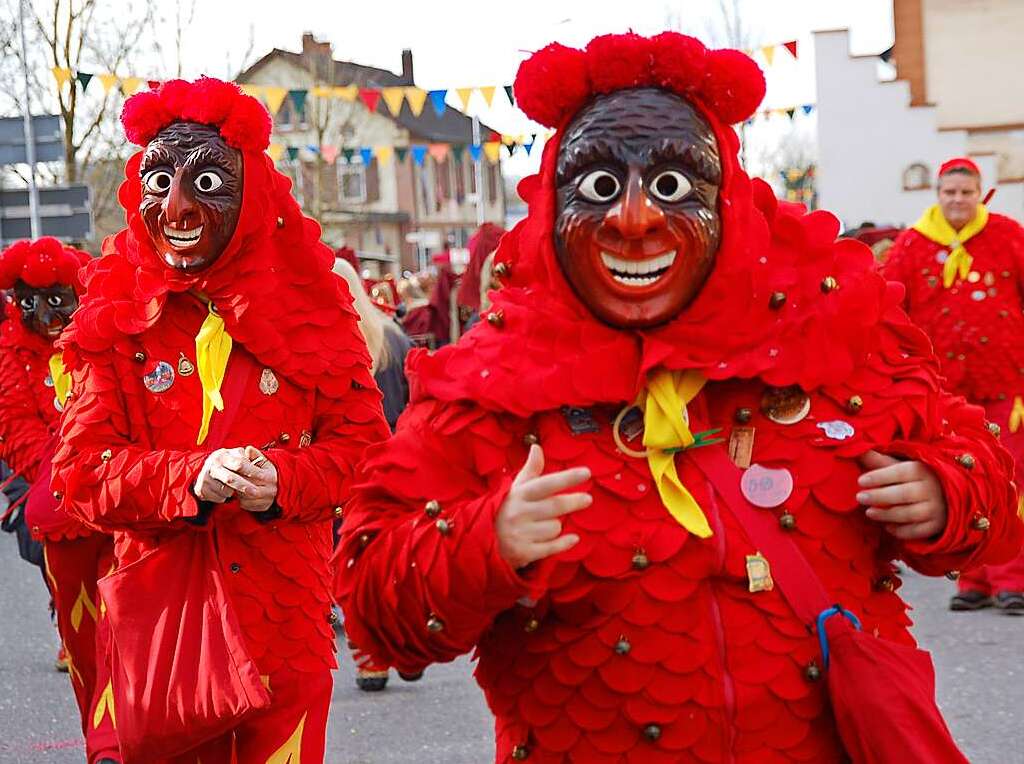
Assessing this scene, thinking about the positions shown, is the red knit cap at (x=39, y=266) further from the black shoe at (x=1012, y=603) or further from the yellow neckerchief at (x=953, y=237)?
the black shoe at (x=1012, y=603)

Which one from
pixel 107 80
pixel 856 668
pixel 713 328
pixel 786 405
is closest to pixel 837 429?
pixel 786 405

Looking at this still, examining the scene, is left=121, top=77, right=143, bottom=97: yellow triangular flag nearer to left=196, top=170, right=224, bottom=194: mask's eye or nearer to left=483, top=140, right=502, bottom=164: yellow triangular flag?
left=483, top=140, right=502, bottom=164: yellow triangular flag

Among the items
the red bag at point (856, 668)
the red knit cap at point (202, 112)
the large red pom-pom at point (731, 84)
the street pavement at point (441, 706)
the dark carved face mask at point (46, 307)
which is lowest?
the street pavement at point (441, 706)

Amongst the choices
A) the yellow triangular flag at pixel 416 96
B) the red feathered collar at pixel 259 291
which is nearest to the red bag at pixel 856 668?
the red feathered collar at pixel 259 291

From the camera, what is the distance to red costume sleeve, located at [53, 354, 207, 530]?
3.39 meters

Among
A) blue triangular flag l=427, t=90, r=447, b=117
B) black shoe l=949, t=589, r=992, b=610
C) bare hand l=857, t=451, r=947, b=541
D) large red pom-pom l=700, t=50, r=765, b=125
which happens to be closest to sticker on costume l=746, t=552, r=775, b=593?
bare hand l=857, t=451, r=947, b=541

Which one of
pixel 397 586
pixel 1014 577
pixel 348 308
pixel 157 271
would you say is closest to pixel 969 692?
Result: pixel 1014 577

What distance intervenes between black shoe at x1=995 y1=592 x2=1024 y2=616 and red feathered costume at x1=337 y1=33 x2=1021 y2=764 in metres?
5.12

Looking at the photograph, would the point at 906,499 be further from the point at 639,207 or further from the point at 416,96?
the point at 416,96

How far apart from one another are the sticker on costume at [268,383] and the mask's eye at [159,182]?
0.52m

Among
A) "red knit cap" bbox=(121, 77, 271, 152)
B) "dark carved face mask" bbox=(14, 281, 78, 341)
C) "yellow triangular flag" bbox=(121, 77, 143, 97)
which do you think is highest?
"yellow triangular flag" bbox=(121, 77, 143, 97)

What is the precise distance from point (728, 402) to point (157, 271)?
1.82 m

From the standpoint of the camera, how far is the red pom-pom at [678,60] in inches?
96.0

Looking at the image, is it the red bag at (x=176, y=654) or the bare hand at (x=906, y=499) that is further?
the red bag at (x=176, y=654)
